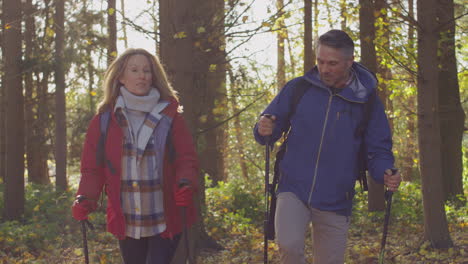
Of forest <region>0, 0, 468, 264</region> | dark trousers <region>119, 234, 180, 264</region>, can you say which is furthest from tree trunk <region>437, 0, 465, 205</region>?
dark trousers <region>119, 234, 180, 264</region>

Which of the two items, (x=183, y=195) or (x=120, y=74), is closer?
(x=183, y=195)

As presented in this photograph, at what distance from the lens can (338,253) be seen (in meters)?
3.83

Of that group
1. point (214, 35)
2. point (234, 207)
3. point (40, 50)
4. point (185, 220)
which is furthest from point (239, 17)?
point (40, 50)

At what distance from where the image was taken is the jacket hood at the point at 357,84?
12.5 ft

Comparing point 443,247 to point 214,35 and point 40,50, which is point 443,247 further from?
point 40,50

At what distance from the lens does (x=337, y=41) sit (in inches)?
151

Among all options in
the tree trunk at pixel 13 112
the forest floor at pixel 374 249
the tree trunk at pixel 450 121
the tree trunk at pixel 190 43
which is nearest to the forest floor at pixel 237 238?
the forest floor at pixel 374 249

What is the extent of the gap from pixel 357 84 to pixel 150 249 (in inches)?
78.2

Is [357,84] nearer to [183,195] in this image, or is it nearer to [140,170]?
[183,195]

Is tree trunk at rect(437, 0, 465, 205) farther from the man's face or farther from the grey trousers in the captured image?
the grey trousers

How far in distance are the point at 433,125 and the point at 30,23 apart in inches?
562

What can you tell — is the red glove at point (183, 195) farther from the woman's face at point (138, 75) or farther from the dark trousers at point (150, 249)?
the woman's face at point (138, 75)

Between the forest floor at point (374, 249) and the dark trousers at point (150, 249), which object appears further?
the forest floor at point (374, 249)

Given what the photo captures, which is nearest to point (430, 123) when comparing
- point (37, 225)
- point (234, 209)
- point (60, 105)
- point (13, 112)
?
point (234, 209)
